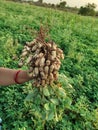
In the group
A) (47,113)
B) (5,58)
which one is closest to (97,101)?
(5,58)

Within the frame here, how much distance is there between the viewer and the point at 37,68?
2.53m

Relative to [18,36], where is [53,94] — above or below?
above

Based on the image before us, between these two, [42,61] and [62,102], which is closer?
[42,61]

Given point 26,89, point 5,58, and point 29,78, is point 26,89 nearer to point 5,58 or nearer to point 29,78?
point 5,58

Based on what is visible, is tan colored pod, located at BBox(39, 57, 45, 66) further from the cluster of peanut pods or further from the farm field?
the farm field

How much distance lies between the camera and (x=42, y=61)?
2.49 m

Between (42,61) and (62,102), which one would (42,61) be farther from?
(62,102)

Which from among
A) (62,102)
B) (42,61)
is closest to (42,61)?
(42,61)

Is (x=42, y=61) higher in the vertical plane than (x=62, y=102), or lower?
higher

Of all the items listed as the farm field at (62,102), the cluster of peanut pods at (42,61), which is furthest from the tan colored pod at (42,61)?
the farm field at (62,102)

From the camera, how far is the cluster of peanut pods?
2506 millimetres

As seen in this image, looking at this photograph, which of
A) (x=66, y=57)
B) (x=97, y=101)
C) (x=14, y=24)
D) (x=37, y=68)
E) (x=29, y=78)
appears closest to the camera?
(x=37, y=68)

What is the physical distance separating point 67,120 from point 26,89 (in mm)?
747

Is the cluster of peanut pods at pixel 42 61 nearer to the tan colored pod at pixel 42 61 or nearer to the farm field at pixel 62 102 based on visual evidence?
the tan colored pod at pixel 42 61
